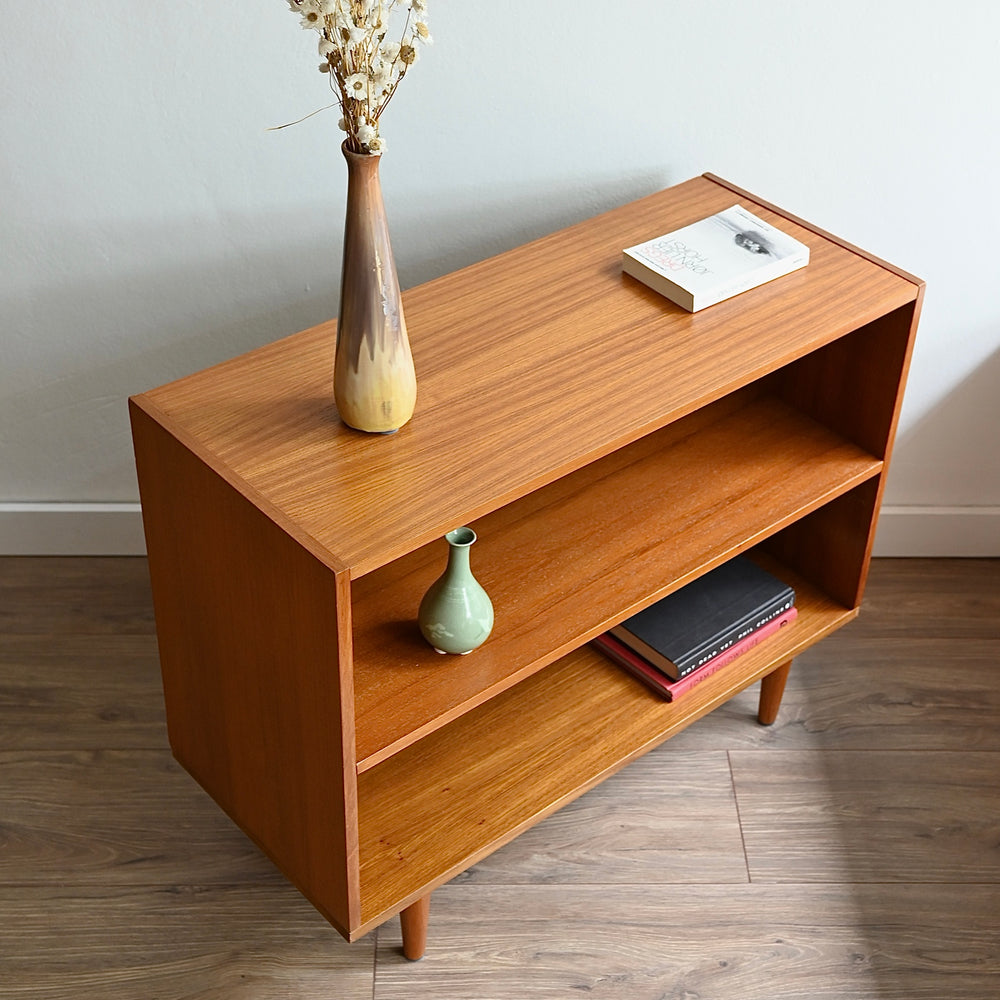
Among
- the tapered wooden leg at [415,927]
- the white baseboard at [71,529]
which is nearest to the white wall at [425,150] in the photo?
the white baseboard at [71,529]

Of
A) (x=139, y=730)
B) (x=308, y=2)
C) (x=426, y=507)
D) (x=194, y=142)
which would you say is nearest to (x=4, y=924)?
(x=139, y=730)

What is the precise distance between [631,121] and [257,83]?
54cm

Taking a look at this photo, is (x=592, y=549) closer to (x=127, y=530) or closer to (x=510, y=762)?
(x=510, y=762)

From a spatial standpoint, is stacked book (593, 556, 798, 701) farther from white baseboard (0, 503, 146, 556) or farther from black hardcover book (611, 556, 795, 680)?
white baseboard (0, 503, 146, 556)

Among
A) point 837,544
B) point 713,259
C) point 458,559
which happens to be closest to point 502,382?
point 458,559

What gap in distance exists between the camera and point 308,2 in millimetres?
1149

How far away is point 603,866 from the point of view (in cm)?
190

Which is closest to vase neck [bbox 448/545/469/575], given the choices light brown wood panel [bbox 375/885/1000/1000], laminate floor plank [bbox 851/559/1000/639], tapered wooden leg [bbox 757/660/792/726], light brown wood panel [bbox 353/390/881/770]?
light brown wood panel [bbox 353/390/881/770]

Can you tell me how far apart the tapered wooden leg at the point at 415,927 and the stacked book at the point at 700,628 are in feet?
1.45

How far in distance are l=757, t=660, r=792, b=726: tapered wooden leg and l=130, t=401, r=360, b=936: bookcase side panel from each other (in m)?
0.81

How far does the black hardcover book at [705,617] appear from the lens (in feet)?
6.00

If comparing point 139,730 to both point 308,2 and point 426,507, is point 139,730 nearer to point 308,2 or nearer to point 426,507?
point 426,507

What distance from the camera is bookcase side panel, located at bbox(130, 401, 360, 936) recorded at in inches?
52.2

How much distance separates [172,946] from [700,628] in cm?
85
